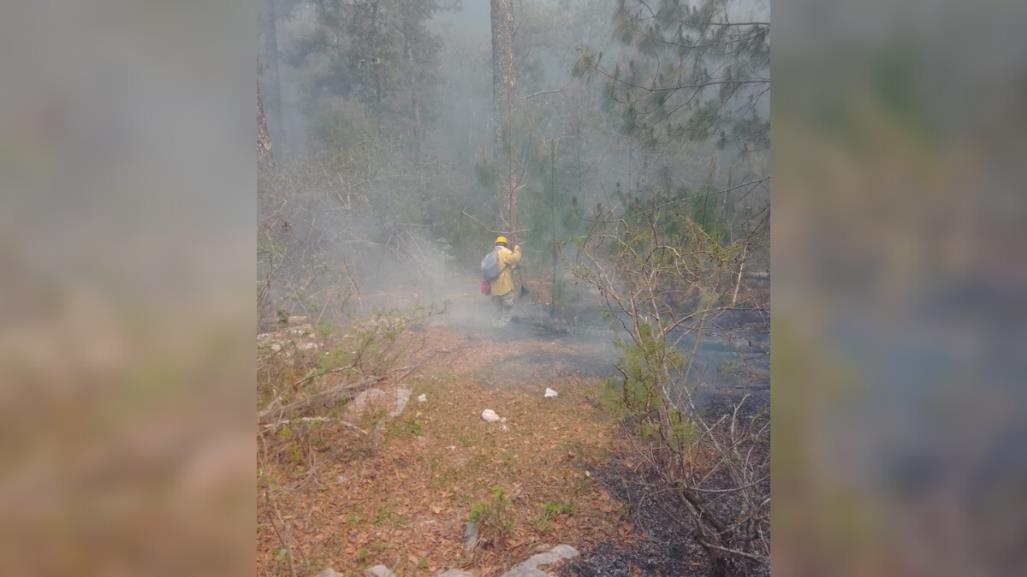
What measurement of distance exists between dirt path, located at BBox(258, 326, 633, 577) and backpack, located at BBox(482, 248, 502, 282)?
0.29 meters

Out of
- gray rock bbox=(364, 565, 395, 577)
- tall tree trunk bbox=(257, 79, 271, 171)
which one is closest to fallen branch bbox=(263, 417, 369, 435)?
gray rock bbox=(364, 565, 395, 577)

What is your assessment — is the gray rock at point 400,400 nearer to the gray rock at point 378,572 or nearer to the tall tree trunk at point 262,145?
the gray rock at point 378,572

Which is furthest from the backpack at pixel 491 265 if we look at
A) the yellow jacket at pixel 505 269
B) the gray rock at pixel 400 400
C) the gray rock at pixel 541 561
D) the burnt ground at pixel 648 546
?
the gray rock at pixel 541 561

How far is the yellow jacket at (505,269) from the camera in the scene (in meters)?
2.86

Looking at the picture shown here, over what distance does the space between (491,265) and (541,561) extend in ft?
4.22

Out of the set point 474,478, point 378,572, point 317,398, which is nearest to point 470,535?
point 474,478

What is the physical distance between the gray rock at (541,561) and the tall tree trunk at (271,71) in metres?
1.95

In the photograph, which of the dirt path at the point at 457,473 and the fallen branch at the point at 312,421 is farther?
the fallen branch at the point at 312,421

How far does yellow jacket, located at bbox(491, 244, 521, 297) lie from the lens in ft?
9.37

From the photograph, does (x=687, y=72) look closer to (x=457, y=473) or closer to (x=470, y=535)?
(x=457, y=473)

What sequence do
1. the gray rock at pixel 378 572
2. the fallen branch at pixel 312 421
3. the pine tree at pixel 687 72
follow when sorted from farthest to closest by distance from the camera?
the pine tree at pixel 687 72 → the fallen branch at pixel 312 421 → the gray rock at pixel 378 572
